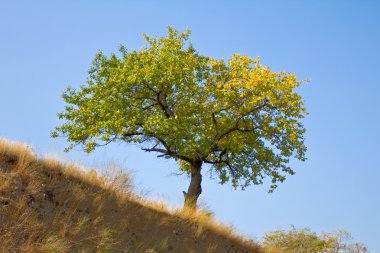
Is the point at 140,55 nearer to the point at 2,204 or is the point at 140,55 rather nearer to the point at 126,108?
the point at 126,108

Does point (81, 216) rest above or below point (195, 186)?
below

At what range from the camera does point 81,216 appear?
51.2 ft

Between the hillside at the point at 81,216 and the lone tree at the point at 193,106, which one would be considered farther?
the lone tree at the point at 193,106

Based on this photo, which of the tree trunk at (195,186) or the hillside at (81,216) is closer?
the hillside at (81,216)

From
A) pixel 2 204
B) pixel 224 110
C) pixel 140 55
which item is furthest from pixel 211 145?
pixel 2 204

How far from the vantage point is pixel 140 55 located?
2761cm

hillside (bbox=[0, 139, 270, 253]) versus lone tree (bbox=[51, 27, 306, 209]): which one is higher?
lone tree (bbox=[51, 27, 306, 209])

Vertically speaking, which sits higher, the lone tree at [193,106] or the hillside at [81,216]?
the lone tree at [193,106]

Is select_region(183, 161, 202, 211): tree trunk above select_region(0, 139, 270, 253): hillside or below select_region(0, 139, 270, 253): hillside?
above

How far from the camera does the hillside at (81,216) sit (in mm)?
13148

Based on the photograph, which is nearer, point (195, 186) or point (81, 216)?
point (81, 216)

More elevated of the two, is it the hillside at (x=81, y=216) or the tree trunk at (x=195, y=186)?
the tree trunk at (x=195, y=186)

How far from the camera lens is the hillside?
13.1m

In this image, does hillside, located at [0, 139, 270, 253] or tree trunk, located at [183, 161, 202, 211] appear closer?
hillside, located at [0, 139, 270, 253]
